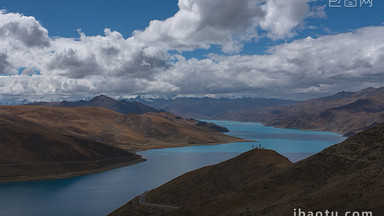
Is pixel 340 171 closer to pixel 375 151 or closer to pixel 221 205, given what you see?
pixel 375 151

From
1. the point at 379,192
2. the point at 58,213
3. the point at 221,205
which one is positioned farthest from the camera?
the point at 58,213

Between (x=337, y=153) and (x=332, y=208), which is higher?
(x=337, y=153)

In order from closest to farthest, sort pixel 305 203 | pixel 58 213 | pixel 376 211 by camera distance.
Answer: pixel 376 211, pixel 305 203, pixel 58 213

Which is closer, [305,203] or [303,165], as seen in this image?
[305,203]

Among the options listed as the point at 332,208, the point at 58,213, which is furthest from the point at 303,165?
the point at 58,213

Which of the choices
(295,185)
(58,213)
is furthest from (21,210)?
(295,185)

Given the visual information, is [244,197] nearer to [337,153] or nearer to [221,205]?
[221,205]

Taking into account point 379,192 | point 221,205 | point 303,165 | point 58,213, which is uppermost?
point 303,165
